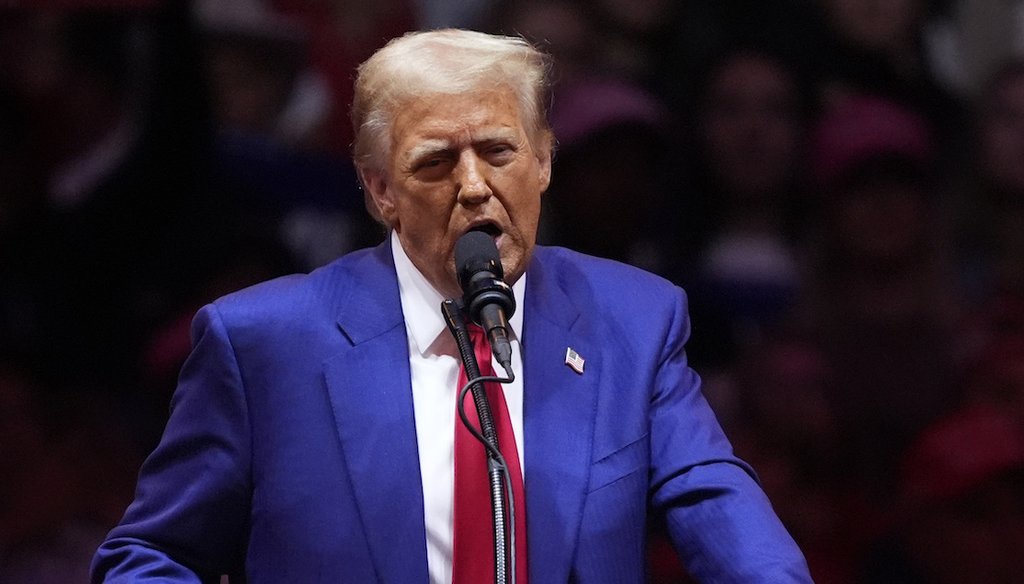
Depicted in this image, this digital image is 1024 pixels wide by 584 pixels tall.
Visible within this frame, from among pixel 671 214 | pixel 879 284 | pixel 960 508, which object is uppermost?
pixel 671 214

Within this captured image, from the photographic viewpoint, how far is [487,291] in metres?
1.55

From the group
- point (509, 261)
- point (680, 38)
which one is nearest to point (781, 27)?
point (680, 38)

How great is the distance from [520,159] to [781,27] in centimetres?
170

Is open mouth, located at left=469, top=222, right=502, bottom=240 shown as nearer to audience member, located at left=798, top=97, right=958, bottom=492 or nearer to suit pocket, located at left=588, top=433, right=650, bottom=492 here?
suit pocket, located at left=588, top=433, right=650, bottom=492

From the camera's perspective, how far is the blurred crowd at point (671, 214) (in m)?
3.26

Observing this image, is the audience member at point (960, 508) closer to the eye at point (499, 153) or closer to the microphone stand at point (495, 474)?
the eye at point (499, 153)

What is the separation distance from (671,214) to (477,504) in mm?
1698

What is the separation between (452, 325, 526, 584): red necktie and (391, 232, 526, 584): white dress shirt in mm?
25

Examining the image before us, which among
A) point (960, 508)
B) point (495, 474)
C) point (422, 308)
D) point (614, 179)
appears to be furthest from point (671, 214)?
point (495, 474)

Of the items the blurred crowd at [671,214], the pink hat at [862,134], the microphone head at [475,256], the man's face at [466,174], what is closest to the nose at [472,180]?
the man's face at [466,174]

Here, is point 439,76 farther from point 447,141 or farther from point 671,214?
point 671,214

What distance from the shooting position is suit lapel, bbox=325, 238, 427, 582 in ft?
5.75

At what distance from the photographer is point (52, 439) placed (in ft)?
10.8

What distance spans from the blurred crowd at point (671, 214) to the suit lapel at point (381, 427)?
140cm
